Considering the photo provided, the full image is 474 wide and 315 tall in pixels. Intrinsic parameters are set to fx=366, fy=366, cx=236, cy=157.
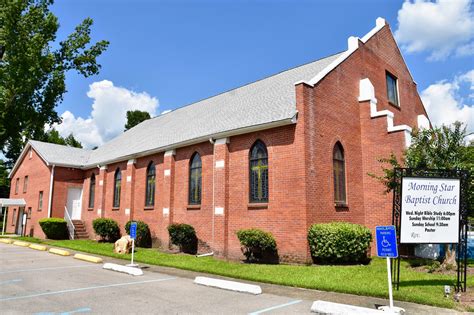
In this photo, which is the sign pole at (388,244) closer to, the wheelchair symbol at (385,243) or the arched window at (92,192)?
the wheelchair symbol at (385,243)

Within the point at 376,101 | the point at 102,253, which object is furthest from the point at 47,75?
the point at 376,101

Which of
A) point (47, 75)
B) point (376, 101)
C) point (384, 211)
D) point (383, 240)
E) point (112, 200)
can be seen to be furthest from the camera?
point (47, 75)

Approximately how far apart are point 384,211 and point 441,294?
24.2 ft

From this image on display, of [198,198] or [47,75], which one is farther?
[47,75]

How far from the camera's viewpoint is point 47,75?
28.7 metres

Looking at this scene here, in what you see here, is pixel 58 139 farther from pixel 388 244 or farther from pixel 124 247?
pixel 388 244

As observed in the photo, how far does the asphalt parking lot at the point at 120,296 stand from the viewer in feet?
26.6

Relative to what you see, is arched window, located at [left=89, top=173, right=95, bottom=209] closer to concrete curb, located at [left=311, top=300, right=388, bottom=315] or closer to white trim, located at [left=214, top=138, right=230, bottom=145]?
white trim, located at [left=214, top=138, right=230, bottom=145]

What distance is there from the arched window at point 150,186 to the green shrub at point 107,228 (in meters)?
3.50

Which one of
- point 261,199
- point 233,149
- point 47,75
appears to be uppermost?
point 47,75

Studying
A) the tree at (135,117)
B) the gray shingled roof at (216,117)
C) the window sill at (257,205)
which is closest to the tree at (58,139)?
the tree at (135,117)

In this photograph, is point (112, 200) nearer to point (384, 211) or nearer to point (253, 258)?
point (253, 258)

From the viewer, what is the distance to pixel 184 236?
59.4 ft

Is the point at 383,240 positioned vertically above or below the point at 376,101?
below
